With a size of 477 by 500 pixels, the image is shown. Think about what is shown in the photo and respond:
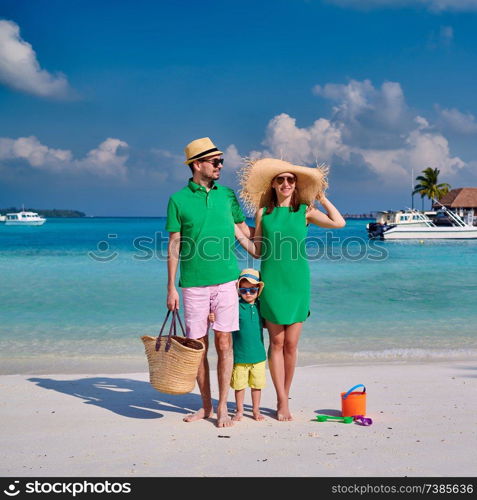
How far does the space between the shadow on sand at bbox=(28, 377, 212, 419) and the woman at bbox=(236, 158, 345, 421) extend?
1.00m

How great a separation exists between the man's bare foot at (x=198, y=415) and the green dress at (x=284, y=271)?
0.88m

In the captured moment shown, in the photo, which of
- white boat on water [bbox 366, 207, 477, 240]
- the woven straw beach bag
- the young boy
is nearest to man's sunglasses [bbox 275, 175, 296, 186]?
the young boy

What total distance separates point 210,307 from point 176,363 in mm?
461

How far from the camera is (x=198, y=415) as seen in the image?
427 cm

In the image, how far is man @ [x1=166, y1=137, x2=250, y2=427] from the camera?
4.02 metres

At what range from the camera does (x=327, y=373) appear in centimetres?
610

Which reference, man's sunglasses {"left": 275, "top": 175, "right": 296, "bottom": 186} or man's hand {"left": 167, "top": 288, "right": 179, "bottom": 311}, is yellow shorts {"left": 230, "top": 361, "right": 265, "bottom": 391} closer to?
man's hand {"left": 167, "top": 288, "right": 179, "bottom": 311}

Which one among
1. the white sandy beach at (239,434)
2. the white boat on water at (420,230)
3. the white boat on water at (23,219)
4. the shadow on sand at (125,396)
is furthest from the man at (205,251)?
the white boat on water at (23,219)

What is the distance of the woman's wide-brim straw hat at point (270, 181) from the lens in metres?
4.19

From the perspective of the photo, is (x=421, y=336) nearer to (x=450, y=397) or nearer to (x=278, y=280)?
(x=450, y=397)

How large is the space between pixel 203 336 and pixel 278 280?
26.8 inches

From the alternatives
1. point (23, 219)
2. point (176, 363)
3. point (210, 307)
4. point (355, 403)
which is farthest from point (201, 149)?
point (23, 219)

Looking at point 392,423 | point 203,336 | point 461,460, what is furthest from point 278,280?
point 461,460
